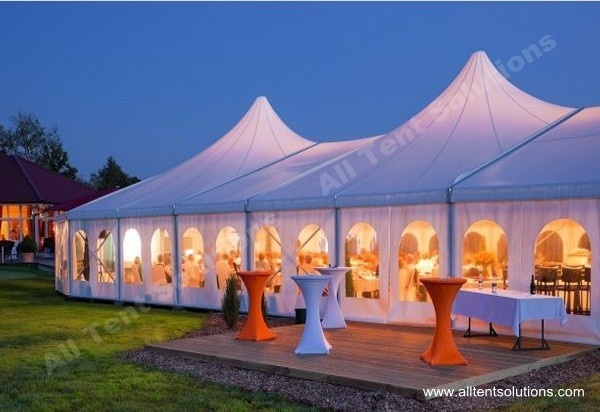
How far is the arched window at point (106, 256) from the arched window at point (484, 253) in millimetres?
8368

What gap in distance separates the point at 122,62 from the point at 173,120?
1798cm

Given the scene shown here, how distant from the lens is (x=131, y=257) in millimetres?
15828

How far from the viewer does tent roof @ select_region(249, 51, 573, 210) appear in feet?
37.1

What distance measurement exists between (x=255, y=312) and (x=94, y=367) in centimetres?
225

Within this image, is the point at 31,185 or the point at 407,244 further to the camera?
the point at 31,185

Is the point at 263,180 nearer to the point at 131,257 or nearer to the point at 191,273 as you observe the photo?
the point at 191,273

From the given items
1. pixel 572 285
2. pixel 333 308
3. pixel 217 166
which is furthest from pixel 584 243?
pixel 217 166

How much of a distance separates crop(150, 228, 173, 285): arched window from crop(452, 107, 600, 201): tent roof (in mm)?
6871

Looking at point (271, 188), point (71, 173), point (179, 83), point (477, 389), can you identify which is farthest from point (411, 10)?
point (71, 173)

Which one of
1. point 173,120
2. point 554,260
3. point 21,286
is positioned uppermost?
point 173,120

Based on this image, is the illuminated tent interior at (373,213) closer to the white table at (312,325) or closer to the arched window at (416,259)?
the arched window at (416,259)

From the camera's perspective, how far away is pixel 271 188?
13773 millimetres

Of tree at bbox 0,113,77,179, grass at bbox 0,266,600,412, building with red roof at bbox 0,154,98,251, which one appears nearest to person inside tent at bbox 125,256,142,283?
grass at bbox 0,266,600,412

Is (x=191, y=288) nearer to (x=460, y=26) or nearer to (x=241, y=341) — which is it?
(x=241, y=341)
